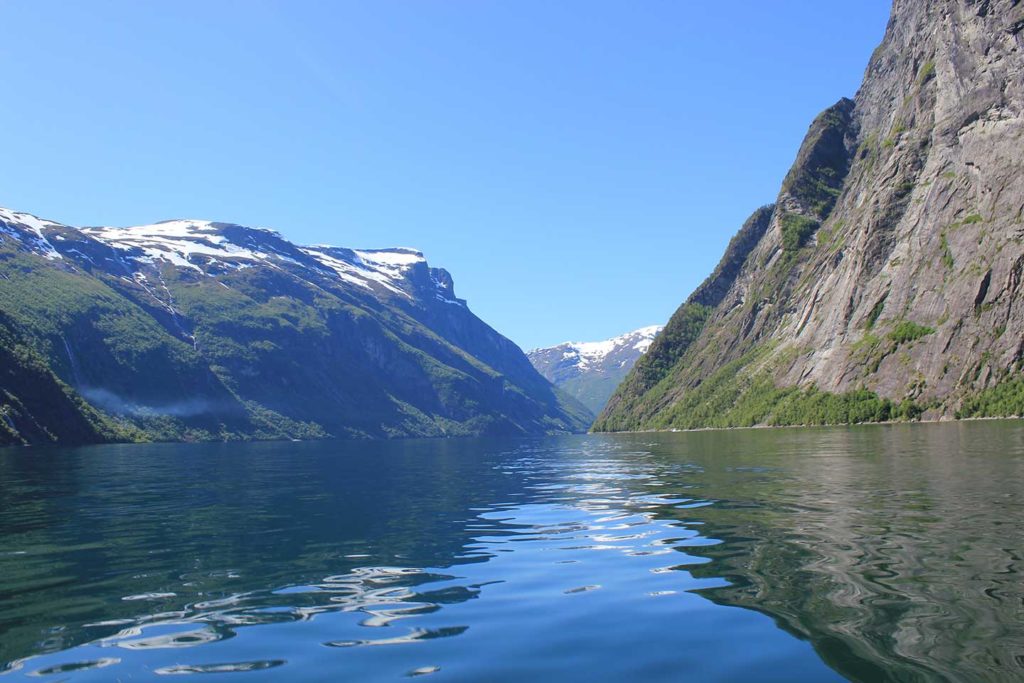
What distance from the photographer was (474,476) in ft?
183

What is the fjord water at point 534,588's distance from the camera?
11211 millimetres

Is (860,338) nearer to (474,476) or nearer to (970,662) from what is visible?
(474,476)

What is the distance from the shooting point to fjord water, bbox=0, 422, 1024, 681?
11.2 metres

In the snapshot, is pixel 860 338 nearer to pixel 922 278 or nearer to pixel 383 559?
pixel 922 278

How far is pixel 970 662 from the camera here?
1034 centimetres

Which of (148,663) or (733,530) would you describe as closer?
(148,663)

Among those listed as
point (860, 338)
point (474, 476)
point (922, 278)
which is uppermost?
point (922, 278)

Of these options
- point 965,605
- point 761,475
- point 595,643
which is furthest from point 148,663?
point 761,475

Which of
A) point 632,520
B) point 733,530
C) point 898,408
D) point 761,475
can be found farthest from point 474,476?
point 898,408

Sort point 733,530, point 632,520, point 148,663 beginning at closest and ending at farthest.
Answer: point 148,663 → point 733,530 → point 632,520

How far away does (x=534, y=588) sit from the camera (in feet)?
54.0

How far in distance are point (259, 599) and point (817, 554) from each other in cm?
1322

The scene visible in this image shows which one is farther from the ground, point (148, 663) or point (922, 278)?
point (922, 278)

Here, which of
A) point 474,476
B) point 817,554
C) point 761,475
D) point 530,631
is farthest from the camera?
point 474,476
